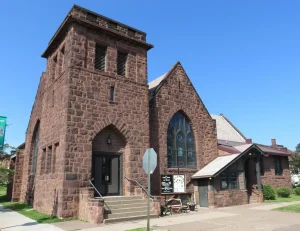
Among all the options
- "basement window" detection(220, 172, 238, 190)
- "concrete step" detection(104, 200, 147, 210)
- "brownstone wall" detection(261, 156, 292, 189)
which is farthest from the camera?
"brownstone wall" detection(261, 156, 292, 189)

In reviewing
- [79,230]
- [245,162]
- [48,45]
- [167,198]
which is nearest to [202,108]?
[245,162]

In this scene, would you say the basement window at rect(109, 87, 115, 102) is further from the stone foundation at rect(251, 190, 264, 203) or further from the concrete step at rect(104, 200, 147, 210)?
the stone foundation at rect(251, 190, 264, 203)

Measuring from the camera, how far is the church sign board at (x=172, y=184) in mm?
17756

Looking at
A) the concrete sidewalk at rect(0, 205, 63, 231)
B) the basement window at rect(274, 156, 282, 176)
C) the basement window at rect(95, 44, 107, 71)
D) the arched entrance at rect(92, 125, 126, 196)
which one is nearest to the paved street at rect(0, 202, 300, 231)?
the concrete sidewalk at rect(0, 205, 63, 231)

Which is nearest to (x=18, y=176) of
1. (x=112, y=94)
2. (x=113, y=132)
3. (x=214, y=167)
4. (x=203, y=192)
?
(x=113, y=132)

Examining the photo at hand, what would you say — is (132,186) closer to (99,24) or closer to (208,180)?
(208,180)

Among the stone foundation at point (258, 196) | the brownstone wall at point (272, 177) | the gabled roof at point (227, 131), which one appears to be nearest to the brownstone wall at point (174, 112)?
the stone foundation at point (258, 196)

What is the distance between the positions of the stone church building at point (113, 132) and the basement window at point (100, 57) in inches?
2.4

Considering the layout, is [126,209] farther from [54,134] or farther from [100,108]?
[54,134]

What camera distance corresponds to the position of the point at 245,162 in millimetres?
22281

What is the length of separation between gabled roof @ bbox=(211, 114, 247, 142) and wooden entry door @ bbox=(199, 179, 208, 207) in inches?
326

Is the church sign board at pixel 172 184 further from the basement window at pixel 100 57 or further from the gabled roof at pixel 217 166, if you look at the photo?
the basement window at pixel 100 57

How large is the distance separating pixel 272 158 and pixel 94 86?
735 inches

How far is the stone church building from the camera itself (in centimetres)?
1452
